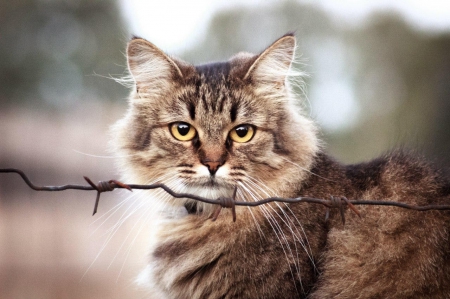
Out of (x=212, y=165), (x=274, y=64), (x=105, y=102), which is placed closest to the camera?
(x=212, y=165)

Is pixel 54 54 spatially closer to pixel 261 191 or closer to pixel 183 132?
pixel 183 132

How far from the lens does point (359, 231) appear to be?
8.15ft

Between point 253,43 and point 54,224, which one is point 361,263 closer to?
point 54,224

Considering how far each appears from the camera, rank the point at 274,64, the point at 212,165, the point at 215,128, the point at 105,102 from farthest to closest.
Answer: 1. the point at 105,102
2. the point at 274,64
3. the point at 215,128
4. the point at 212,165

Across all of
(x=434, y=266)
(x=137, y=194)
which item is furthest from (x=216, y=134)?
(x=434, y=266)

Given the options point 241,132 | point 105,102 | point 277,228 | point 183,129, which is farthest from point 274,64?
point 105,102

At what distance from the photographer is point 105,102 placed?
8.77m

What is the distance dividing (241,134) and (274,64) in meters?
0.48

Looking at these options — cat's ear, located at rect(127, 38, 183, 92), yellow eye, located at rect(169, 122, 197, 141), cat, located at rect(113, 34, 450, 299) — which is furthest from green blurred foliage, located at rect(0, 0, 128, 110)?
yellow eye, located at rect(169, 122, 197, 141)

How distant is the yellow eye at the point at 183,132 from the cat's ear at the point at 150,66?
1.02 ft

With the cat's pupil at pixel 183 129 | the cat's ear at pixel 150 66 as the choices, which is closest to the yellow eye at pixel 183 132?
the cat's pupil at pixel 183 129

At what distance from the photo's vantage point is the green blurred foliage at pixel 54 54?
9.14m

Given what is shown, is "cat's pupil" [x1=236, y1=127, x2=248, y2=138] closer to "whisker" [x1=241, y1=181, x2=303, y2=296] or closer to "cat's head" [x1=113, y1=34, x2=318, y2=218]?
"cat's head" [x1=113, y1=34, x2=318, y2=218]

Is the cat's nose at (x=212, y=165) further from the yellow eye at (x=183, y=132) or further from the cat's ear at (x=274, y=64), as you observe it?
the cat's ear at (x=274, y=64)
